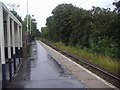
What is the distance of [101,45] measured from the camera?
30.6 m

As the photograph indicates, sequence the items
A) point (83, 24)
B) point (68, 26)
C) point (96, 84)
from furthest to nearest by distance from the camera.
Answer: point (68, 26) < point (83, 24) < point (96, 84)

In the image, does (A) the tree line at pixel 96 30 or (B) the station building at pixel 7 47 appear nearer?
(B) the station building at pixel 7 47

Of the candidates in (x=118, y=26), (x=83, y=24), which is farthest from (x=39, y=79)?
(x=83, y=24)

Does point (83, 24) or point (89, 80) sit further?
point (83, 24)

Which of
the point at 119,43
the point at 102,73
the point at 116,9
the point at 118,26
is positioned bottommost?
the point at 102,73

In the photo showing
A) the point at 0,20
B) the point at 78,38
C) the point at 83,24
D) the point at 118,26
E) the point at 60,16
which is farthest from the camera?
the point at 60,16

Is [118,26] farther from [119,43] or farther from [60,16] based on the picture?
[60,16]

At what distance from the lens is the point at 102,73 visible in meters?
14.8

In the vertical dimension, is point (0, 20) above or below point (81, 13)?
below

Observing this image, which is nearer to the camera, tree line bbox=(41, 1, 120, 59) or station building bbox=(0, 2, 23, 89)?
station building bbox=(0, 2, 23, 89)

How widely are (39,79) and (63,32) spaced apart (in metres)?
46.5

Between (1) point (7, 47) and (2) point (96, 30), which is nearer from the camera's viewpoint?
(1) point (7, 47)

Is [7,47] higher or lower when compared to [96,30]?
lower

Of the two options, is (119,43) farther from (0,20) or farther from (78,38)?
(78,38)
